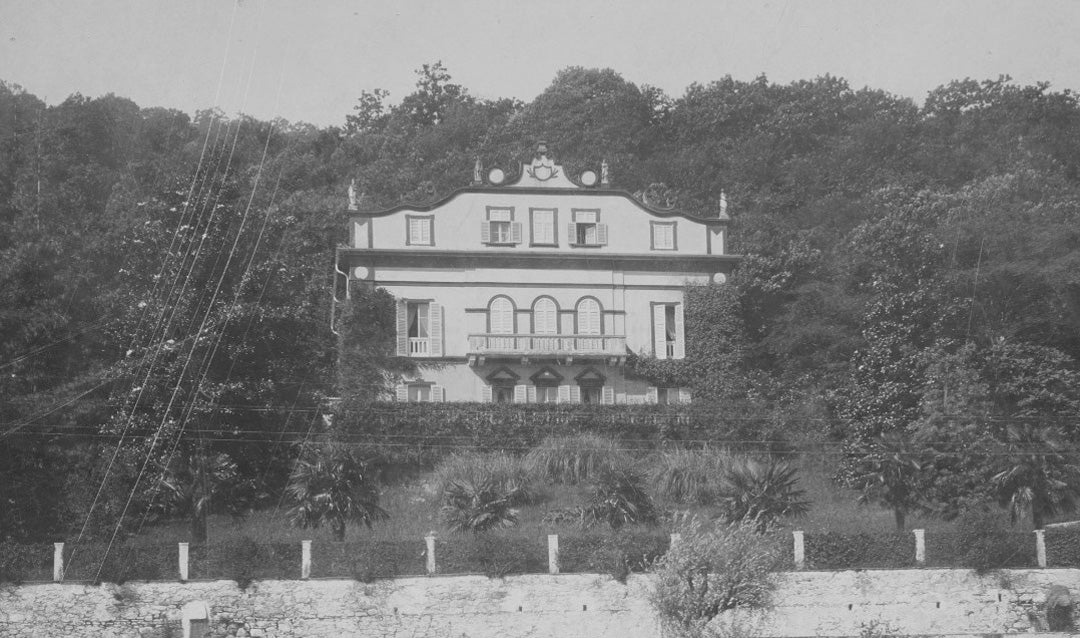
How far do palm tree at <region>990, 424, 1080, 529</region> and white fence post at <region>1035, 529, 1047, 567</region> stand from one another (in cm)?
168

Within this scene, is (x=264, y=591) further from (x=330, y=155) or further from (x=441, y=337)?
(x=330, y=155)

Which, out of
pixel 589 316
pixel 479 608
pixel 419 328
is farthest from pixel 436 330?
pixel 479 608

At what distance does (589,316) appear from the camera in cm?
4306

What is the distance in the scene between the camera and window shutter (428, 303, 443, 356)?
1646 inches

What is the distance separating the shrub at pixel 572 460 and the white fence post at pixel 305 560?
7.96m

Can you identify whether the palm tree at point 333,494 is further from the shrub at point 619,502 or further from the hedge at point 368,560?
the shrub at point 619,502

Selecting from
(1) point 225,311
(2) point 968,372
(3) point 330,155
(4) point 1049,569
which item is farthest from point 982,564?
(3) point 330,155

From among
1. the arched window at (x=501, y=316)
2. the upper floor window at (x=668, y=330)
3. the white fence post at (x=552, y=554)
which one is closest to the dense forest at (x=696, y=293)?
the upper floor window at (x=668, y=330)

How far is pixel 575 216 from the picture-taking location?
43.1 metres

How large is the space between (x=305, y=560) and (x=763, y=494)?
9903 mm

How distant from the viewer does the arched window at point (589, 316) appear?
141ft

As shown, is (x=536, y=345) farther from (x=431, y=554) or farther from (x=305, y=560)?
(x=305, y=560)

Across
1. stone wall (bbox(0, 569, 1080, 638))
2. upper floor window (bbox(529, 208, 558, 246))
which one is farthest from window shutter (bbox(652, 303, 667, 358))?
stone wall (bbox(0, 569, 1080, 638))

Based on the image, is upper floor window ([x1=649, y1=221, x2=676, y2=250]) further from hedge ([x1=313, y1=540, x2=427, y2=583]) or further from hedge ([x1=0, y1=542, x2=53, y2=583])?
hedge ([x1=0, y1=542, x2=53, y2=583])
